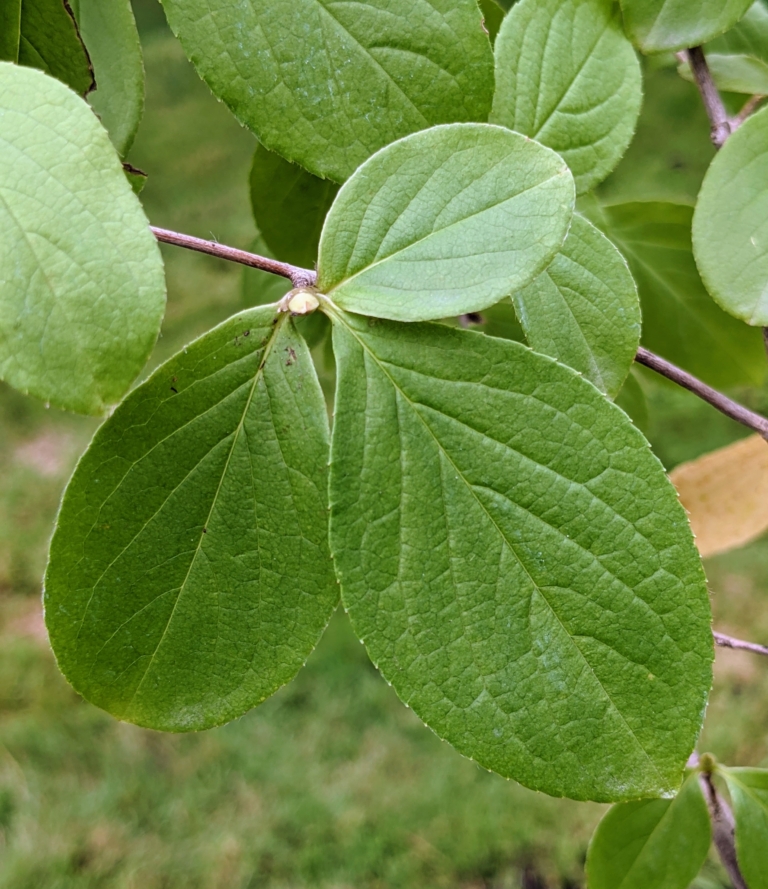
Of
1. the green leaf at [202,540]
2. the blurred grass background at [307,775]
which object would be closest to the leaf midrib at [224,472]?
the green leaf at [202,540]

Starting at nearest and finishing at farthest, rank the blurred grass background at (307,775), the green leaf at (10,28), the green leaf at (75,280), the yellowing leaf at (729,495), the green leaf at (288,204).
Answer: the green leaf at (75,280)
the green leaf at (10,28)
the green leaf at (288,204)
the yellowing leaf at (729,495)
the blurred grass background at (307,775)

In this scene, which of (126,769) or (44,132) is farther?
(126,769)

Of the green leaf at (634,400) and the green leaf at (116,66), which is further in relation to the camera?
the green leaf at (634,400)

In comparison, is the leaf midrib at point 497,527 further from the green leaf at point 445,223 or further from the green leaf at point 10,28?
the green leaf at point 10,28

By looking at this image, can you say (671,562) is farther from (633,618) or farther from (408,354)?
(408,354)

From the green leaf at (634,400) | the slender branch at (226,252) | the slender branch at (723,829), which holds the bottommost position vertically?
the slender branch at (723,829)

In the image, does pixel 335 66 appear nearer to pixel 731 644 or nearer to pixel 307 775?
pixel 731 644

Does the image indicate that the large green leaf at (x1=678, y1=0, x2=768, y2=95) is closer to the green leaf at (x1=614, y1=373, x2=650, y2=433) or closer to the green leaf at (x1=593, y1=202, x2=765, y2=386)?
the green leaf at (x1=593, y1=202, x2=765, y2=386)

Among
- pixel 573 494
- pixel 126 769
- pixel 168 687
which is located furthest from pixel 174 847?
pixel 573 494
